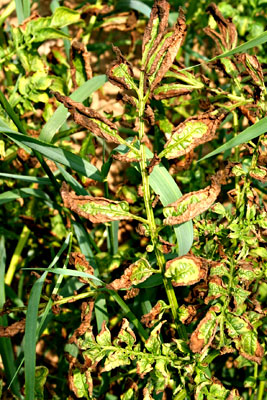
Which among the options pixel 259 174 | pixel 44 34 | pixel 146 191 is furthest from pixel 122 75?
pixel 44 34

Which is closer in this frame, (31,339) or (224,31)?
(31,339)

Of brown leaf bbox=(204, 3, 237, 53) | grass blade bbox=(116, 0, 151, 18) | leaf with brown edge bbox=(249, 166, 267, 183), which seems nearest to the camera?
leaf with brown edge bbox=(249, 166, 267, 183)

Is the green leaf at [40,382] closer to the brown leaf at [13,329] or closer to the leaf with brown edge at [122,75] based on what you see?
the brown leaf at [13,329]

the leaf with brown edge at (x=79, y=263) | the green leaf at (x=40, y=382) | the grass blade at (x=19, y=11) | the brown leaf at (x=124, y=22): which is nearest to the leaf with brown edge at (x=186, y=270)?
the leaf with brown edge at (x=79, y=263)

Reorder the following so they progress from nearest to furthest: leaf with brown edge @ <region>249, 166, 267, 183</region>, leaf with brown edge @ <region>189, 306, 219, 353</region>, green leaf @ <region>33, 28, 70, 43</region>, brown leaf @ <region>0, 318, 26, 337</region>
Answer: leaf with brown edge @ <region>189, 306, 219, 353</region>
leaf with brown edge @ <region>249, 166, 267, 183</region>
brown leaf @ <region>0, 318, 26, 337</region>
green leaf @ <region>33, 28, 70, 43</region>

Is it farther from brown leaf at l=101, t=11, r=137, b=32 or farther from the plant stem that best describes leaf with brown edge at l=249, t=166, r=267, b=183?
brown leaf at l=101, t=11, r=137, b=32

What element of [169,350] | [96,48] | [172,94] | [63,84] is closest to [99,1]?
[96,48]

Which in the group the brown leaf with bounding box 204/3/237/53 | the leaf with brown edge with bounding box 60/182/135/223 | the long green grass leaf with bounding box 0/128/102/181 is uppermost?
the brown leaf with bounding box 204/3/237/53

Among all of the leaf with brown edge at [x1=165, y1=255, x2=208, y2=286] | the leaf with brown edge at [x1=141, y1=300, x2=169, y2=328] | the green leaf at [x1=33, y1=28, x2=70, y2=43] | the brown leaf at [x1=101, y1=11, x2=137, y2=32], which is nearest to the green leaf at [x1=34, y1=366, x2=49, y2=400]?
the leaf with brown edge at [x1=141, y1=300, x2=169, y2=328]

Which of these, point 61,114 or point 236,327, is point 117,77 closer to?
point 61,114
